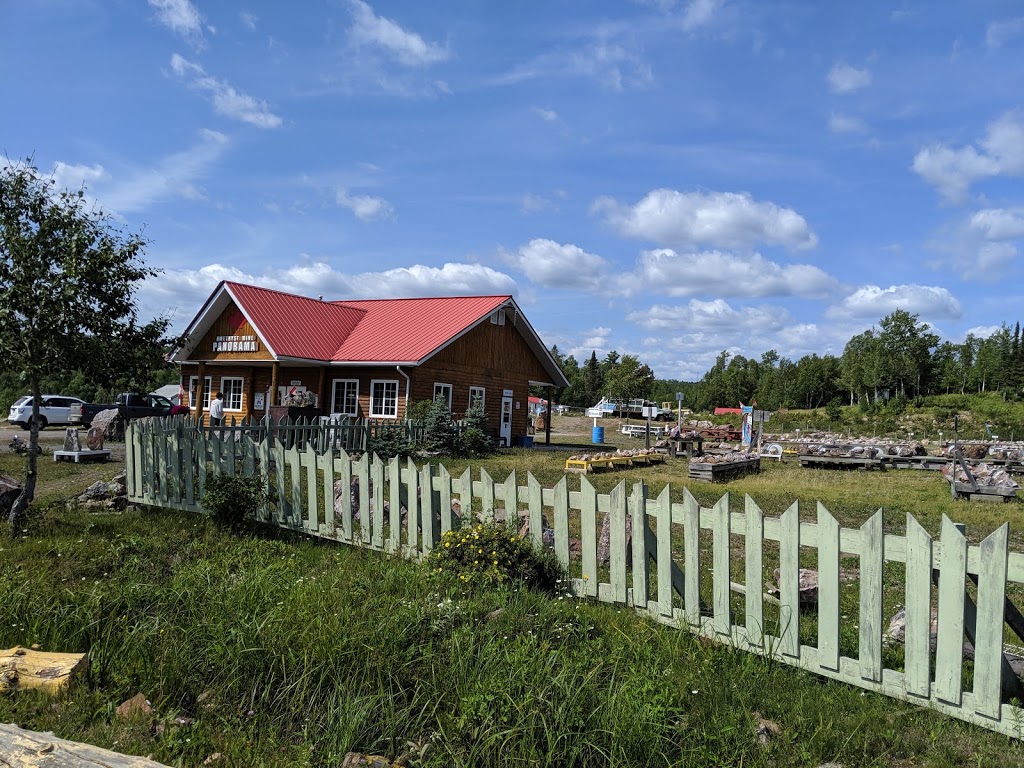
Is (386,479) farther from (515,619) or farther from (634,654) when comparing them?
(634,654)

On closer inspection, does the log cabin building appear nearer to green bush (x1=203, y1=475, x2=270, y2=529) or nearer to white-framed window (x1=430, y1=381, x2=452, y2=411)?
white-framed window (x1=430, y1=381, x2=452, y2=411)

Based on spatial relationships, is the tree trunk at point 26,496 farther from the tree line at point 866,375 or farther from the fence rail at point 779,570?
the tree line at point 866,375

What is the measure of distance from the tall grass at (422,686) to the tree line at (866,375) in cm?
6676

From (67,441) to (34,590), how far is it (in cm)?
1561

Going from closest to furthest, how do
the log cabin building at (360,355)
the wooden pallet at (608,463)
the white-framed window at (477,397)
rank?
the wooden pallet at (608,463) < the log cabin building at (360,355) < the white-framed window at (477,397)

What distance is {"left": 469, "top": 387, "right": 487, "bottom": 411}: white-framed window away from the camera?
26625 mm

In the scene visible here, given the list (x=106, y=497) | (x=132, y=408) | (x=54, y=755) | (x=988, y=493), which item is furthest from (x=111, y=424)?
(x=988, y=493)

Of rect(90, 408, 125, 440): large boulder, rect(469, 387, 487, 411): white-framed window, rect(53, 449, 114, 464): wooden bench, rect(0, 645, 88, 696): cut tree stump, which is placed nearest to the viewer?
rect(0, 645, 88, 696): cut tree stump

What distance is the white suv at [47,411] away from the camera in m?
31.4

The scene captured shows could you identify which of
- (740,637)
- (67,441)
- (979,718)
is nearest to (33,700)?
(740,637)

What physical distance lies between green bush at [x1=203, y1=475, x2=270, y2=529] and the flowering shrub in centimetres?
314

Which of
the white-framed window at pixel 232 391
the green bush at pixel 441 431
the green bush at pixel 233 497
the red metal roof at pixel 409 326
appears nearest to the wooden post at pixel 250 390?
the white-framed window at pixel 232 391

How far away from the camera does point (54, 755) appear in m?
2.77

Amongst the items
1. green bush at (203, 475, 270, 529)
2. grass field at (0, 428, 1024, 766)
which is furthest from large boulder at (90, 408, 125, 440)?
grass field at (0, 428, 1024, 766)
